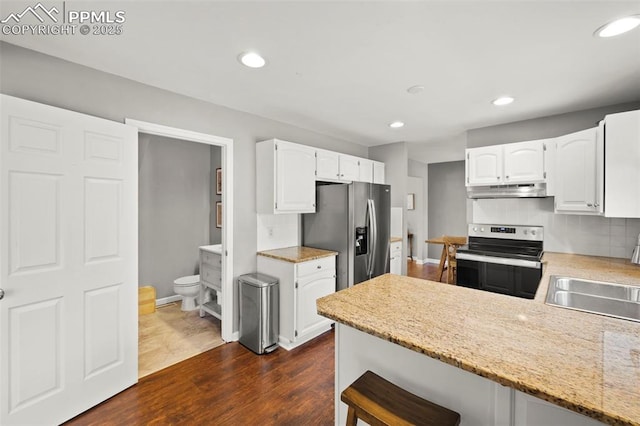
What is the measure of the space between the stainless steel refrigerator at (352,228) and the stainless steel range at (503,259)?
3.19ft

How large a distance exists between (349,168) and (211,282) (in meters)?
2.35

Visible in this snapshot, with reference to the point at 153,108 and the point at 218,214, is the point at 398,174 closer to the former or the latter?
the point at 218,214

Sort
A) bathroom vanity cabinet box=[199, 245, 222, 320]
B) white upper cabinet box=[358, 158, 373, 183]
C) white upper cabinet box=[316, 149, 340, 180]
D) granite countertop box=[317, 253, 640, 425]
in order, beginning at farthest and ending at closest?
white upper cabinet box=[358, 158, 373, 183], white upper cabinet box=[316, 149, 340, 180], bathroom vanity cabinet box=[199, 245, 222, 320], granite countertop box=[317, 253, 640, 425]

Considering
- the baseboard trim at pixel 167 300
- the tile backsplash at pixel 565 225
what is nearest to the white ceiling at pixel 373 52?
the tile backsplash at pixel 565 225

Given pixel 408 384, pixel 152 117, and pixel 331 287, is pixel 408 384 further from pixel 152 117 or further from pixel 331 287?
pixel 152 117

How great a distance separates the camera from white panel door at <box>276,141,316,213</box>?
295 centimetres

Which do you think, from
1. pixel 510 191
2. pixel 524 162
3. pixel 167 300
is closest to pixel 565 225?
pixel 510 191

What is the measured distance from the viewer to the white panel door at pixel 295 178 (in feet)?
9.68

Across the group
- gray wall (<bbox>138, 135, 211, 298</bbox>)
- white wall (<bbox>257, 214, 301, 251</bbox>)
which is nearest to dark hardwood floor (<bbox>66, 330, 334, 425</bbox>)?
white wall (<bbox>257, 214, 301, 251</bbox>)

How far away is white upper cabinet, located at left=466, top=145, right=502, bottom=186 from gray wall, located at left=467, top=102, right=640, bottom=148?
1.19ft

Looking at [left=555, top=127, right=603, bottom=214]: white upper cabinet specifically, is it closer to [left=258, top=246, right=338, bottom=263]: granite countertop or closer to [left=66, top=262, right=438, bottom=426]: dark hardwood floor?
[left=258, top=246, right=338, bottom=263]: granite countertop

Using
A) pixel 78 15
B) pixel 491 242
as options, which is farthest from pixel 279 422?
pixel 491 242

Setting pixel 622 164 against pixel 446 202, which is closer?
pixel 622 164

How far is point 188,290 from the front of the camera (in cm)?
A: 362
